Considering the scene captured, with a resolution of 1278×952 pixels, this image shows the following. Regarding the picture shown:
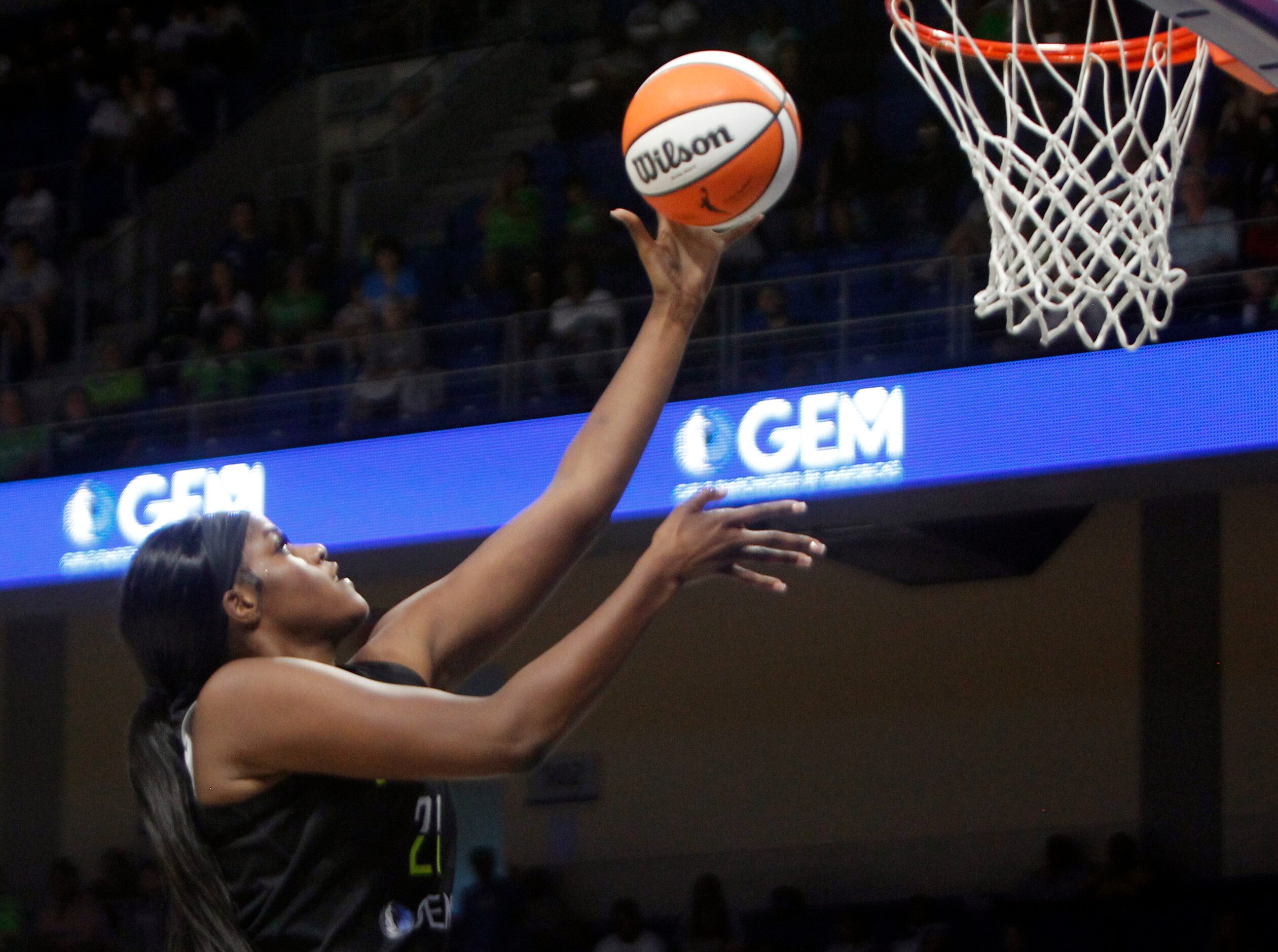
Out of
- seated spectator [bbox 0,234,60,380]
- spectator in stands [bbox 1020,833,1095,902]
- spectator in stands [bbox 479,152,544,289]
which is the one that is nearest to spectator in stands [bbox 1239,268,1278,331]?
spectator in stands [bbox 1020,833,1095,902]

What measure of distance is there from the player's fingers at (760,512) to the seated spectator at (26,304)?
336 inches

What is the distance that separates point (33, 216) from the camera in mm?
Answer: 10539

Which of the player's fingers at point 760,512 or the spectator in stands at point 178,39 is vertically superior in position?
the spectator in stands at point 178,39

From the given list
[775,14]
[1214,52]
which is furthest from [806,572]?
[1214,52]

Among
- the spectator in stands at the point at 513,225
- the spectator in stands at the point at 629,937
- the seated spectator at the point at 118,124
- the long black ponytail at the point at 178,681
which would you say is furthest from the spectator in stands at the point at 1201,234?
the seated spectator at the point at 118,124

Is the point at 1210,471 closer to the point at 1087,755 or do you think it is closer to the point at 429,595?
the point at 1087,755

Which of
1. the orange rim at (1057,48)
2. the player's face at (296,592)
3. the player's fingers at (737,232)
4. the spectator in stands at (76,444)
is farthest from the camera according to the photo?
the spectator in stands at (76,444)

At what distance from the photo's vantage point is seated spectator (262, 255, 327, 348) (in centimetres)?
896

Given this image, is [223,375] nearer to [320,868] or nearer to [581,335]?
[581,335]

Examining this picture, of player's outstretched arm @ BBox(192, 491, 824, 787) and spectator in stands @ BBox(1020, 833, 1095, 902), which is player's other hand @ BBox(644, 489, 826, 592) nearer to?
player's outstretched arm @ BBox(192, 491, 824, 787)

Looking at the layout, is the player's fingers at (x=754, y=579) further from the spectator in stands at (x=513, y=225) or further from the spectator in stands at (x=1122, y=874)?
the spectator in stands at (x=513, y=225)

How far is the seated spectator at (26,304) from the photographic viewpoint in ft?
32.0

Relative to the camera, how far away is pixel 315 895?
6.34ft

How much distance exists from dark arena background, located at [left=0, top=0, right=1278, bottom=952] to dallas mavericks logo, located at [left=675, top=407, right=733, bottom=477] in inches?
0.7
